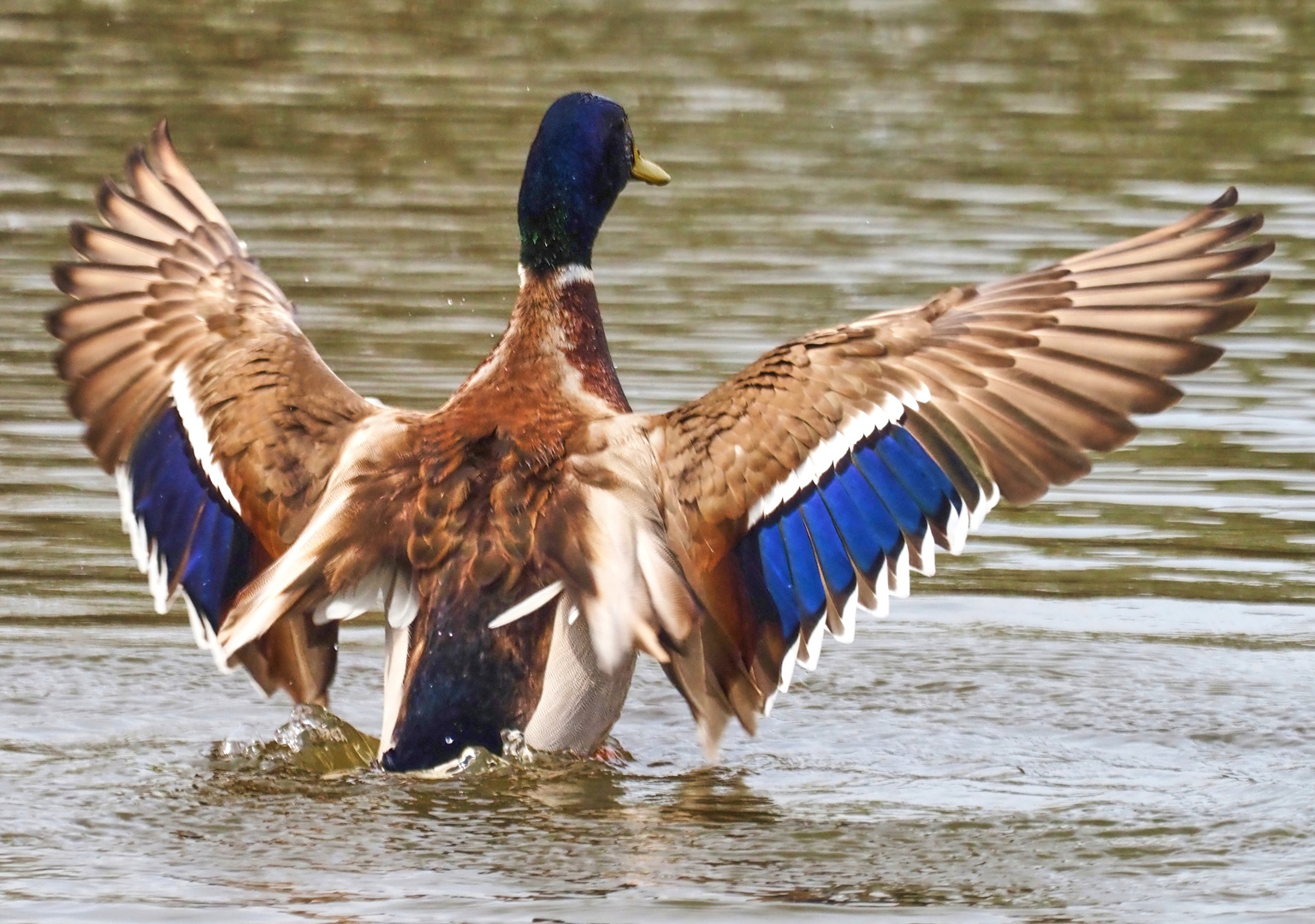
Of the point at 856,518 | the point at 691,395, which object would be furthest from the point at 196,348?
the point at 691,395

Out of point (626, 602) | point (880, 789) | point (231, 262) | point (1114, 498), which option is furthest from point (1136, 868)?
point (1114, 498)

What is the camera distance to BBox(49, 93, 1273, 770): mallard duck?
19.5ft

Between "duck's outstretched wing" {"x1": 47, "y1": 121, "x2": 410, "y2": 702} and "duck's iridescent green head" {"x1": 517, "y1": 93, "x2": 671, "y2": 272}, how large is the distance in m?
0.71

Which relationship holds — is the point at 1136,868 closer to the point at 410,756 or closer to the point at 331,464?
the point at 410,756

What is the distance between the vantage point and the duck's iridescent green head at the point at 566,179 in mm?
7094

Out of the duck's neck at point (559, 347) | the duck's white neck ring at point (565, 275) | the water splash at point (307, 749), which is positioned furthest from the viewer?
the duck's white neck ring at point (565, 275)

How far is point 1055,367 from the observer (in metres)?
6.02

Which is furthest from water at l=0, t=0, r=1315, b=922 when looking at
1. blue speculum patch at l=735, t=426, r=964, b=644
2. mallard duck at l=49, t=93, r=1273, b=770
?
blue speculum patch at l=735, t=426, r=964, b=644

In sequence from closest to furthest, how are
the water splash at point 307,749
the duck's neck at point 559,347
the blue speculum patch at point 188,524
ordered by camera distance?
the water splash at point 307,749 → the blue speculum patch at point 188,524 → the duck's neck at point 559,347

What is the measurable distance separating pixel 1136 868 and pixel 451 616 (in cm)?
164

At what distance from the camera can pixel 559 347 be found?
680cm

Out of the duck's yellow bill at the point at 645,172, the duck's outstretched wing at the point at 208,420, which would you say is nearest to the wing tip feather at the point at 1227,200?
the duck's yellow bill at the point at 645,172

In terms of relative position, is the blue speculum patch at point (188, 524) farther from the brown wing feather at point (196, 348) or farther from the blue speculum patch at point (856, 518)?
the blue speculum patch at point (856, 518)

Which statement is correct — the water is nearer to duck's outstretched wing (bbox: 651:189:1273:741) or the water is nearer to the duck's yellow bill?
duck's outstretched wing (bbox: 651:189:1273:741)
